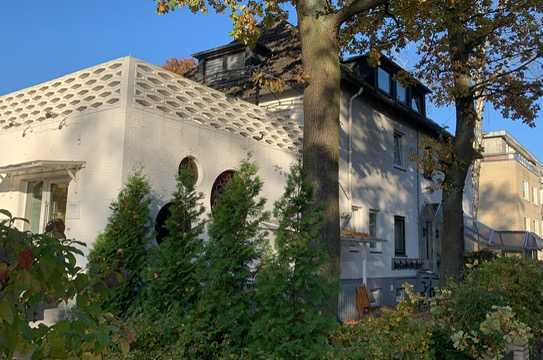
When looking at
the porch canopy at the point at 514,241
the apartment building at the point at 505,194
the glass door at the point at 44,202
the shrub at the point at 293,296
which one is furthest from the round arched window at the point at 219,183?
the apartment building at the point at 505,194

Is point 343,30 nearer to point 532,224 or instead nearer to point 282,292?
point 282,292

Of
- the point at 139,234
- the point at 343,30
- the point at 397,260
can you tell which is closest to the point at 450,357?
the point at 139,234

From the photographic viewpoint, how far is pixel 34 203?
11898 mm

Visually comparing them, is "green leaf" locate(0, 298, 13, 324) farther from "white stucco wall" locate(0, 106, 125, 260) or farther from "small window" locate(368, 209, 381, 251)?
"small window" locate(368, 209, 381, 251)

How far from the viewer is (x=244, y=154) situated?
12.8 metres

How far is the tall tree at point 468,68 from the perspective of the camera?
14.1 meters

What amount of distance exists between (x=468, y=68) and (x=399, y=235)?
8649mm

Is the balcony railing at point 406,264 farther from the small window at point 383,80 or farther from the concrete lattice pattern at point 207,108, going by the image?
the concrete lattice pattern at point 207,108

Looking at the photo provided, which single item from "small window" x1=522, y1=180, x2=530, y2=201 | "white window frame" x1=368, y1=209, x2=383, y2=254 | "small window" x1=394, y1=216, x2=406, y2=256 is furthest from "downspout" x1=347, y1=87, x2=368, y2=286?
"small window" x1=522, y1=180, x2=530, y2=201

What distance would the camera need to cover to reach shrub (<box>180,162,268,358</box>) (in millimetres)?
6000

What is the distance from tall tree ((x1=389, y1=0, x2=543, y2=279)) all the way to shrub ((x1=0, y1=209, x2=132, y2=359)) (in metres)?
12.1

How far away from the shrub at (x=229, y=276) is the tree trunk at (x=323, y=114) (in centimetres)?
155

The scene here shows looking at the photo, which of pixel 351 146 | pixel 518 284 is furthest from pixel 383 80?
pixel 518 284

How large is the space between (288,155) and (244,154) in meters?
1.98
